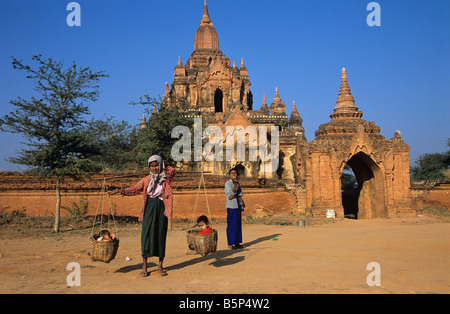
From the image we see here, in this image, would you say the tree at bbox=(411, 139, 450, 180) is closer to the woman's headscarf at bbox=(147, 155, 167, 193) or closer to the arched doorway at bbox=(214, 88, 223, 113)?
the arched doorway at bbox=(214, 88, 223, 113)

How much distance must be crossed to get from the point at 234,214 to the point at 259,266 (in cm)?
263

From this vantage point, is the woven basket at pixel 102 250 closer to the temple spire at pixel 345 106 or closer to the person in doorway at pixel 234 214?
the person in doorway at pixel 234 214

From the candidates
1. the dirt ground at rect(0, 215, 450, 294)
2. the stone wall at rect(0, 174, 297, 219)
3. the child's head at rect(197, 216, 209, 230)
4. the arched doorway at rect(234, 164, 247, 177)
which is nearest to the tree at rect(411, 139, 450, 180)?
the arched doorway at rect(234, 164, 247, 177)

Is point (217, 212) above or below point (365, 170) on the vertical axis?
below

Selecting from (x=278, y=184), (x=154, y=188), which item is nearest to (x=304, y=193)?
(x=278, y=184)

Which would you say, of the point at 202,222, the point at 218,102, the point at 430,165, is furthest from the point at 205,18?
the point at 202,222

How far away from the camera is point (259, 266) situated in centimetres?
744

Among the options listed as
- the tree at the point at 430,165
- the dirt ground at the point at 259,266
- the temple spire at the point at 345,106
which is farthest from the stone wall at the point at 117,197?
the tree at the point at 430,165

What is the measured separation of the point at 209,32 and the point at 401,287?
40.0 meters

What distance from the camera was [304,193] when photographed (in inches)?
779

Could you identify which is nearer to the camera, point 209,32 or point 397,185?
point 397,185

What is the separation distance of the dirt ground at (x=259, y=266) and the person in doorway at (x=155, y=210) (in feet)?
1.45

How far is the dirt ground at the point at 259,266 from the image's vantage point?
5848 mm

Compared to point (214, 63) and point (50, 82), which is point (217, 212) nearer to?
point (50, 82)
